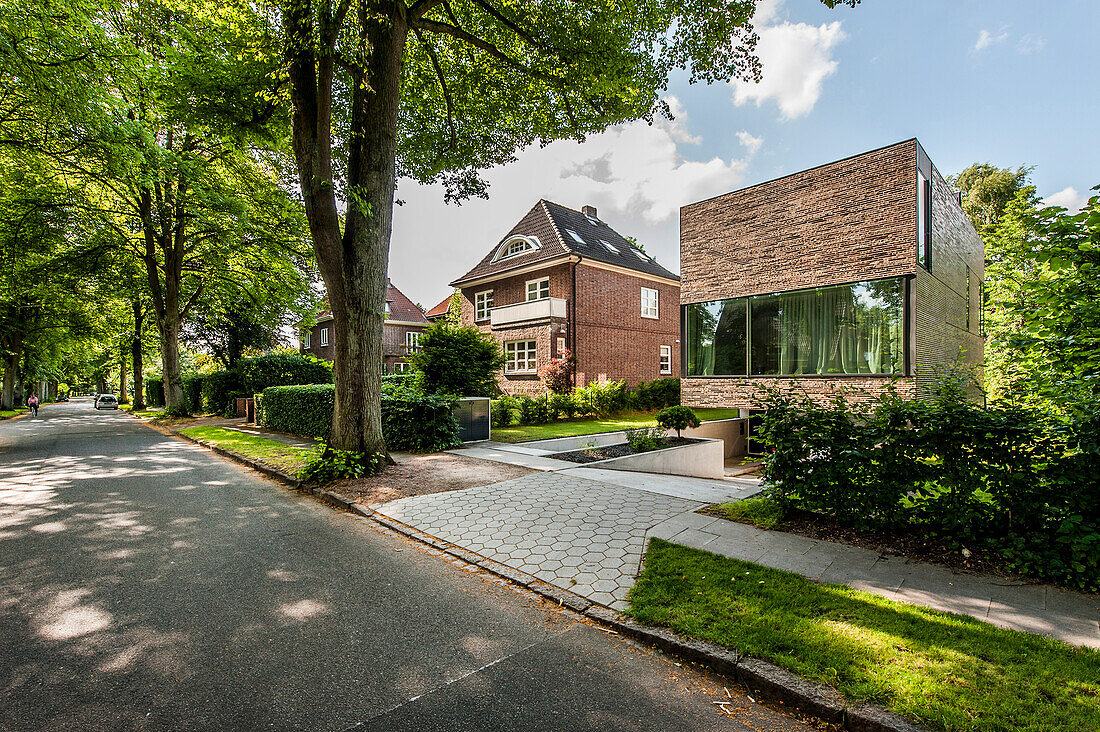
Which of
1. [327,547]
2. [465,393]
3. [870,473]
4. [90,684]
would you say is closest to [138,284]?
[465,393]

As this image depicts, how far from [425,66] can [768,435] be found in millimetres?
11172

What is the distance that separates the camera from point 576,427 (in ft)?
54.0

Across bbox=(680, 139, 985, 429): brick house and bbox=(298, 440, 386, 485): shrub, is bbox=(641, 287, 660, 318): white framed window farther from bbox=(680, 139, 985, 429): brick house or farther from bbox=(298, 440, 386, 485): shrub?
bbox=(298, 440, 386, 485): shrub

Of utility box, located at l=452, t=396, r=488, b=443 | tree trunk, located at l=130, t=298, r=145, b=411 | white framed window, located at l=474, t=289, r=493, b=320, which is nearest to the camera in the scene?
utility box, located at l=452, t=396, r=488, b=443

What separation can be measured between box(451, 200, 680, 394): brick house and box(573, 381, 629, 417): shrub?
297 centimetres

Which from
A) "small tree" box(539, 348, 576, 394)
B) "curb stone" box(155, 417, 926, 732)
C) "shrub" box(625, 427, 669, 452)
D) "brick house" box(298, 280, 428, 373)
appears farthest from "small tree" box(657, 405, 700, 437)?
"brick house" box(298, 280, 428, 373)

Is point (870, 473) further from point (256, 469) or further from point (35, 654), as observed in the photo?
point (256, 469)

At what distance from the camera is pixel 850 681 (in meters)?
2.58

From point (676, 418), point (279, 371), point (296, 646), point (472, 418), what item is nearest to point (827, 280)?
point (676, 418)

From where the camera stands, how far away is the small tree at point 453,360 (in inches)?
584

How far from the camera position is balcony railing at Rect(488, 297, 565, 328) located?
2288 cm

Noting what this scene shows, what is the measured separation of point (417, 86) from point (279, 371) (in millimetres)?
17107

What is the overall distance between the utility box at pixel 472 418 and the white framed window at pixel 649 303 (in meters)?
16.2

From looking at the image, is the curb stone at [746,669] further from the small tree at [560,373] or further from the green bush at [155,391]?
the green bush at [155,391]
